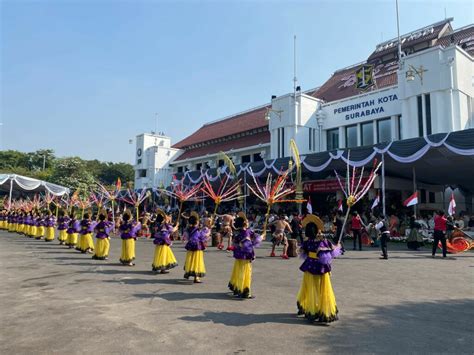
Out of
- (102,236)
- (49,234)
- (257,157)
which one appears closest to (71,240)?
(49,234)

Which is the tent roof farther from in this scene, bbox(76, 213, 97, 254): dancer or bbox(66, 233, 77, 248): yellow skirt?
bbox(76, 213, 97, 254): dancer

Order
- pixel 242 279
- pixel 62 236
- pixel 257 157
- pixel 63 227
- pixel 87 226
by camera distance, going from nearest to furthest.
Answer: pixel 242 279, pixel 87 226, pixel 63 227, pixel 62 236, pixel 257 157

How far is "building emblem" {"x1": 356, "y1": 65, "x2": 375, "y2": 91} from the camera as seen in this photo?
26.1m

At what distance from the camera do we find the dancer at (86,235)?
47.8 feet

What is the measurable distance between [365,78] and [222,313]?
80.1 feet

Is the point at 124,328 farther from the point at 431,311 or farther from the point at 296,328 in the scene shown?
the point at 431,311

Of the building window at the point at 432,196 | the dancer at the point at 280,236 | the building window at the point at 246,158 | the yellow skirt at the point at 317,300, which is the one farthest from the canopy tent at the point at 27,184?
the yellow skirt at the point at 317,300

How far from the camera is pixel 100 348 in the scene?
4570 millimetres

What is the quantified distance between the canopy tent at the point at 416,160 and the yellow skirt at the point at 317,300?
1166 centimetres

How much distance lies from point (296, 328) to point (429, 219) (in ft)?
50.3

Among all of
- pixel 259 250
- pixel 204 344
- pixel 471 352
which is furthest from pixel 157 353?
pixel 259 250

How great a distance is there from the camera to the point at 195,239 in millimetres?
8672

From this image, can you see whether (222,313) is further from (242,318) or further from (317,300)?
(317,300)

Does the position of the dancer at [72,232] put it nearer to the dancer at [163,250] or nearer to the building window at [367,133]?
the dancer at [163,250]
